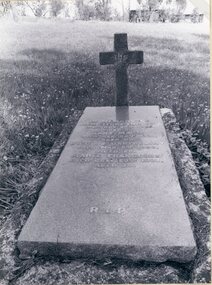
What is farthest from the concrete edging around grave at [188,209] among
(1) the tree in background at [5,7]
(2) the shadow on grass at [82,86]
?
(1) the tree in background at [5,7]

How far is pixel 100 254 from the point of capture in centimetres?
192

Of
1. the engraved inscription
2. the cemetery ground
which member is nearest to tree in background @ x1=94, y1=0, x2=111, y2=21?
the cemetery ground

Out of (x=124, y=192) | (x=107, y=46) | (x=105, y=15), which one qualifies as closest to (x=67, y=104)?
(x=105, y=15)

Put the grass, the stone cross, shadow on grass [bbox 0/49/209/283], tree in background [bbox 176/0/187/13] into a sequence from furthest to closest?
shadow on grass [bbox 0/49/209/283], the grass, tree in background [bbox 176/0/187/13], the stone cross

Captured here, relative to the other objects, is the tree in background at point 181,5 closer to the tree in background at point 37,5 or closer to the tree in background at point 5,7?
the tree in background at point 37,5

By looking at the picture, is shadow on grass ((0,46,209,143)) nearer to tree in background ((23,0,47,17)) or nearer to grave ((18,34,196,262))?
tree in background ((23,0,47,17))

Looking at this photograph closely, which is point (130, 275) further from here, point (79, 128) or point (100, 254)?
point (79, 128)

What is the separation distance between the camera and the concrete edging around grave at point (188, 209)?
6.25ft

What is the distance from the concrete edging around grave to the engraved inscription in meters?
0.26

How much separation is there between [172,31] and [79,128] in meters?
2.91

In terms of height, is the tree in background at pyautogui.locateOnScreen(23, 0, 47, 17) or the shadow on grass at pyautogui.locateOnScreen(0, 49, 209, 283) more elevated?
the tree in background at pyautogui.locateOnScreen(23, 0, 47, 17)

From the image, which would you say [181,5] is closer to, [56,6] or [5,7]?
[56,6]

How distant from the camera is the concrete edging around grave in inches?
75.0

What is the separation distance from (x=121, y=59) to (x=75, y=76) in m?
1.63
